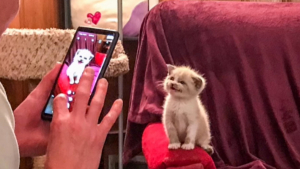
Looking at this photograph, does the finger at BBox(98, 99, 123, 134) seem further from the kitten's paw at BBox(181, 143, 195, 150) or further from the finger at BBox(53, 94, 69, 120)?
the kitten's paw at BBox(181, 143, 195, 150)

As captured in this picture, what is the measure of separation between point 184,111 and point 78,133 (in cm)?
73

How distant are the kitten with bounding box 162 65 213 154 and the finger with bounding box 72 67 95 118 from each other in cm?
66

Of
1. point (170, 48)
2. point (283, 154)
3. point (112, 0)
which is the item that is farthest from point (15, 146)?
point (112, 0)

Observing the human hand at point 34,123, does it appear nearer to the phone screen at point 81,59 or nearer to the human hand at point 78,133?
the phone screen at point 81,59

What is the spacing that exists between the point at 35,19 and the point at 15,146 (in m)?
1.63

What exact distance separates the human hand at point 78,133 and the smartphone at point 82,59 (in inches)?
5.6

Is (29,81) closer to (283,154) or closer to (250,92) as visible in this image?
(250,92)

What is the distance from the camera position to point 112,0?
1.94 metres

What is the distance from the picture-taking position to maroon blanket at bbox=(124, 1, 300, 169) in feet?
4.90

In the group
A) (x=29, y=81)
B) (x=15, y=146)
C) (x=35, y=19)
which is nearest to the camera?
(x=15, y=146)

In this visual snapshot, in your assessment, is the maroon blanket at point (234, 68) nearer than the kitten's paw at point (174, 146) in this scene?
No

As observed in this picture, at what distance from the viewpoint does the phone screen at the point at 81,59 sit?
72 centimetres

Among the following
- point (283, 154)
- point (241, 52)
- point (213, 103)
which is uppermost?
point (241, 52)

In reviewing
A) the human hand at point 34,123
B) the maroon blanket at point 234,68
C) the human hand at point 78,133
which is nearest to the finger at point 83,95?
the human hand at point 78,133
